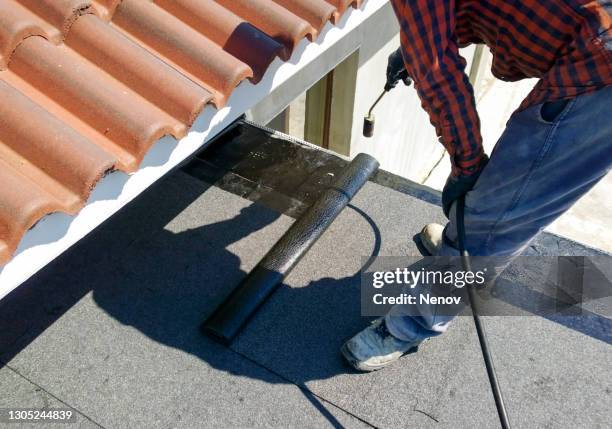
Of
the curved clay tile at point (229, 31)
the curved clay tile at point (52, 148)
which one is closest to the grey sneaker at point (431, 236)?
the curved clay tile at point (229, 31)

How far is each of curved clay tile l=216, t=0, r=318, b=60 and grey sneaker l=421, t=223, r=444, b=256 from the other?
1.27 metres

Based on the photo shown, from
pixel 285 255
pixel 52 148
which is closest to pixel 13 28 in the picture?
pixel 52 148

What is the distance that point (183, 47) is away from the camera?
1.92 m

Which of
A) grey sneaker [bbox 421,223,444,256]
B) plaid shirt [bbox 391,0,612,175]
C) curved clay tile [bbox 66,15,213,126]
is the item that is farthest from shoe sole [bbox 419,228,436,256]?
curved clay tile [bbox 66,15,213,126]

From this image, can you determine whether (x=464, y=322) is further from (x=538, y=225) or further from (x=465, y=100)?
(x=465, y=100)

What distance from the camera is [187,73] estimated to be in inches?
74.1

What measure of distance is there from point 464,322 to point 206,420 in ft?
4.34

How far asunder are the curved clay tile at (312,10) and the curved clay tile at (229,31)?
0.85 feet

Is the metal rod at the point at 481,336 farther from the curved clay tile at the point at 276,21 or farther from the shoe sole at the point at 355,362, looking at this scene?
the curved clay tile at the point at 276,21

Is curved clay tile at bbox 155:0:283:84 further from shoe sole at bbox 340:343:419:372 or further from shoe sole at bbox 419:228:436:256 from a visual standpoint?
shoe sole at bbox 419:228:436:256

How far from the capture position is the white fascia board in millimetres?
1403

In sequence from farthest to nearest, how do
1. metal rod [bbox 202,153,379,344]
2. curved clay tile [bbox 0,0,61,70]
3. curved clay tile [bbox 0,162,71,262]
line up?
metal rod [bbox 202,153,379,344]
curved clay tile [bbox 0,0,61,70]
curved clay tile [bbox 0,162,71,262]

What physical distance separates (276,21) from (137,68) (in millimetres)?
656

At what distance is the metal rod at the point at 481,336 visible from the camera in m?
1.82
